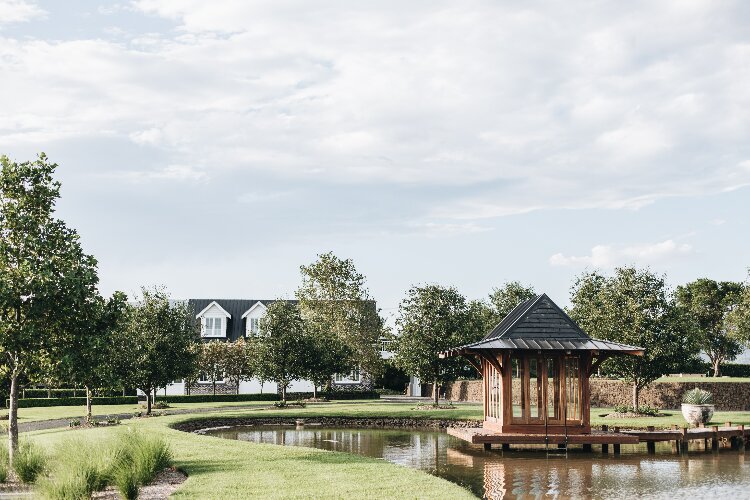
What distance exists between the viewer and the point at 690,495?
17.8 metres

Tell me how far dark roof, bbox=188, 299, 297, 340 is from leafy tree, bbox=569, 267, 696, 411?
4683cm

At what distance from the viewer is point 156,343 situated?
46.2 metres

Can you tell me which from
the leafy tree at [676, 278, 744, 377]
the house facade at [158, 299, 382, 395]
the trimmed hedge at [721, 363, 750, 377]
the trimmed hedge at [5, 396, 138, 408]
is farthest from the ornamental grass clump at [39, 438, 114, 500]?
the leafy tree at [676, 278, 744, 377]

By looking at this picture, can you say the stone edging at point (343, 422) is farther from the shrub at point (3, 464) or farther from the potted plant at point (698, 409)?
the shrub at point (3, 464)

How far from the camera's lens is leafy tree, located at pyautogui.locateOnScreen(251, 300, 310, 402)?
2229 inches

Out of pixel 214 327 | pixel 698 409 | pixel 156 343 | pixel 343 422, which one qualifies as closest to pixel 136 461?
pixel 698 409

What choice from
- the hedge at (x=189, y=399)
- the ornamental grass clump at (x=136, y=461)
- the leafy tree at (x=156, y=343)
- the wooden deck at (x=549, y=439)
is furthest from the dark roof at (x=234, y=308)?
the ornamental grass clump at (x=136, y=461)

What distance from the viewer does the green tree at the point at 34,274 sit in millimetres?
18547

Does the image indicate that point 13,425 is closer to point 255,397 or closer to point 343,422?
point 343,422

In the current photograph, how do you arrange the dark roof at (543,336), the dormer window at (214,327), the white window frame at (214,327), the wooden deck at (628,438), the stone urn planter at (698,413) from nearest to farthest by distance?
the wooden deck at (628,438)
the dark roof at (543,336)
the stone urn planter at (698,413)
the white window frame at (214,327)
the dormer window at (214,327)

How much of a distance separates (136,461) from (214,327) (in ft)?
215

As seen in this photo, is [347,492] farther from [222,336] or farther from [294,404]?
[222,336]

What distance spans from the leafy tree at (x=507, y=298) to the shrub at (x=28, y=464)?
5057 cm

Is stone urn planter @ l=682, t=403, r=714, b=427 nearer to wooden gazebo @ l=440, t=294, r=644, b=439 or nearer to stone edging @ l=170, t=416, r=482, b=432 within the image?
wooden gazebo @ l=440, t=294, r=644, b=439
